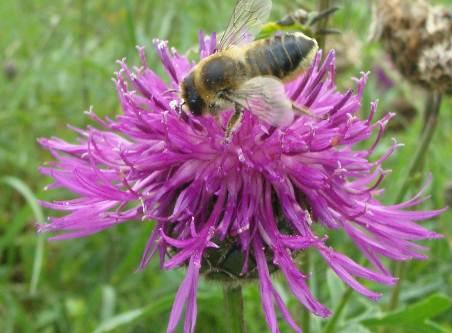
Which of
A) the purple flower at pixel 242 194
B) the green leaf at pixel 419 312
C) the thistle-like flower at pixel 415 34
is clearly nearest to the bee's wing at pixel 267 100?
the purple flower at pixel 242 194

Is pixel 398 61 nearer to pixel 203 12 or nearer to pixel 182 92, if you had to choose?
pixel 182 92

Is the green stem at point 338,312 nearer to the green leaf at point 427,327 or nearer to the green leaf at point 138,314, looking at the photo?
the green leaf at point 427,327

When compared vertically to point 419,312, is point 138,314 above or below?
above

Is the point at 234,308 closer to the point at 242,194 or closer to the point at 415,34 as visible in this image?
the point at 242,194

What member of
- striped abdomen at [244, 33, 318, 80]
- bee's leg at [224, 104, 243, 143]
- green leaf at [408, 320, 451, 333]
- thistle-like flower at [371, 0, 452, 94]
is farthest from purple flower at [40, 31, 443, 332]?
thistle-like flower at [371, 0, 452, 94]

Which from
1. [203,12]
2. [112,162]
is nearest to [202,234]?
[112,162]

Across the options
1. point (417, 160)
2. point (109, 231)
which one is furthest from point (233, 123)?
point (109, 231)

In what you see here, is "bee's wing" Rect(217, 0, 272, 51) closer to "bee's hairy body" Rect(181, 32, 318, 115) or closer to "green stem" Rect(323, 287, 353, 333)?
"bee's hairy body" Rect(181, 32, 318, 115)
